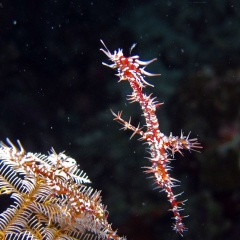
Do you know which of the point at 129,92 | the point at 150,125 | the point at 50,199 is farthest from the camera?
the point at 129,92

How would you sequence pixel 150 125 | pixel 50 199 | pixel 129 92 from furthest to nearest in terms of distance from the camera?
pixel 129 92 → pixel 150 125 → pixel 50 199

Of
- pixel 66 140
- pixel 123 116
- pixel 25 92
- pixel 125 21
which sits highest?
pixel 125 21

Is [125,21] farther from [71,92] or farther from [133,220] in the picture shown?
[133,220]

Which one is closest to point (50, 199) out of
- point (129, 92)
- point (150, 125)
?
point (150, 125)

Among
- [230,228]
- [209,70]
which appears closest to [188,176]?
[230,228]

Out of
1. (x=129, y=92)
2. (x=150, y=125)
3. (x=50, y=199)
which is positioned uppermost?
(x=129, y=92)

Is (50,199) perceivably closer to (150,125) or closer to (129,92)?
(150,125)

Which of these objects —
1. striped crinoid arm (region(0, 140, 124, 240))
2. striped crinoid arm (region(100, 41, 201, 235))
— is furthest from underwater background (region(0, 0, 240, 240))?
striped crinoid arm (region(0, 140, 124, 240))

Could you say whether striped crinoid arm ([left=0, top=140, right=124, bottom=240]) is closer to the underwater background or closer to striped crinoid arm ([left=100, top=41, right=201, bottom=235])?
striped crinoid arm ([left=100, top=41, right=201, bottom=235])
